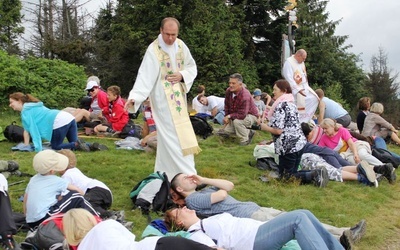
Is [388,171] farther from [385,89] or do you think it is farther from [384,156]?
[385,89]

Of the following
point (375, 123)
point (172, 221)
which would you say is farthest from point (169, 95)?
point (375, 123)

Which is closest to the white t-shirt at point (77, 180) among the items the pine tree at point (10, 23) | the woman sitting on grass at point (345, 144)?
the woman sitting on grass at point (345, 144)

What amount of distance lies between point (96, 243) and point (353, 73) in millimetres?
32774

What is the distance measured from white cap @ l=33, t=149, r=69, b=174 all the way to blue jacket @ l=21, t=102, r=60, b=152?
382 cm

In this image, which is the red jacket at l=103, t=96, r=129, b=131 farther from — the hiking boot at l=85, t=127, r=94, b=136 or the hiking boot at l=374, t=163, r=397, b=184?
the hiking boot at l=374, t=163, r=397, b=184

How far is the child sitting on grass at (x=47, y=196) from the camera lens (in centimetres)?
483

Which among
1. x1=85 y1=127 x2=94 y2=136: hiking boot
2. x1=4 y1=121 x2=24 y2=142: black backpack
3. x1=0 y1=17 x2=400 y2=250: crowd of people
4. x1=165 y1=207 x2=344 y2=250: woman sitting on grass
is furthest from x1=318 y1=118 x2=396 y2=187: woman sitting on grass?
x1=4 y1=121 x2=24 y2=142: black backpack

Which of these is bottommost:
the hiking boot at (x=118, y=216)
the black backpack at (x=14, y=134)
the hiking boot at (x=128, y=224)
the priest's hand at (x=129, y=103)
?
the hiking boot at (x=128, y=224)

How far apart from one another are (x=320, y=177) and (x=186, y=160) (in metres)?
2.11

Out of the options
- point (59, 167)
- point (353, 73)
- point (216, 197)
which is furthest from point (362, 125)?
point (353, 73)

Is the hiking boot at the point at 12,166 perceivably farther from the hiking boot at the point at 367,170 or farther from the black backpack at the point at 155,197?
the hiking boot at the point at 367,170

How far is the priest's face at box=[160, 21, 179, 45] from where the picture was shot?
6477mm

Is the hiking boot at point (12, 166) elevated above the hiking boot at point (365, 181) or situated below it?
above

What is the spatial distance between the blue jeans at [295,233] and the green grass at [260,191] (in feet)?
4.01
